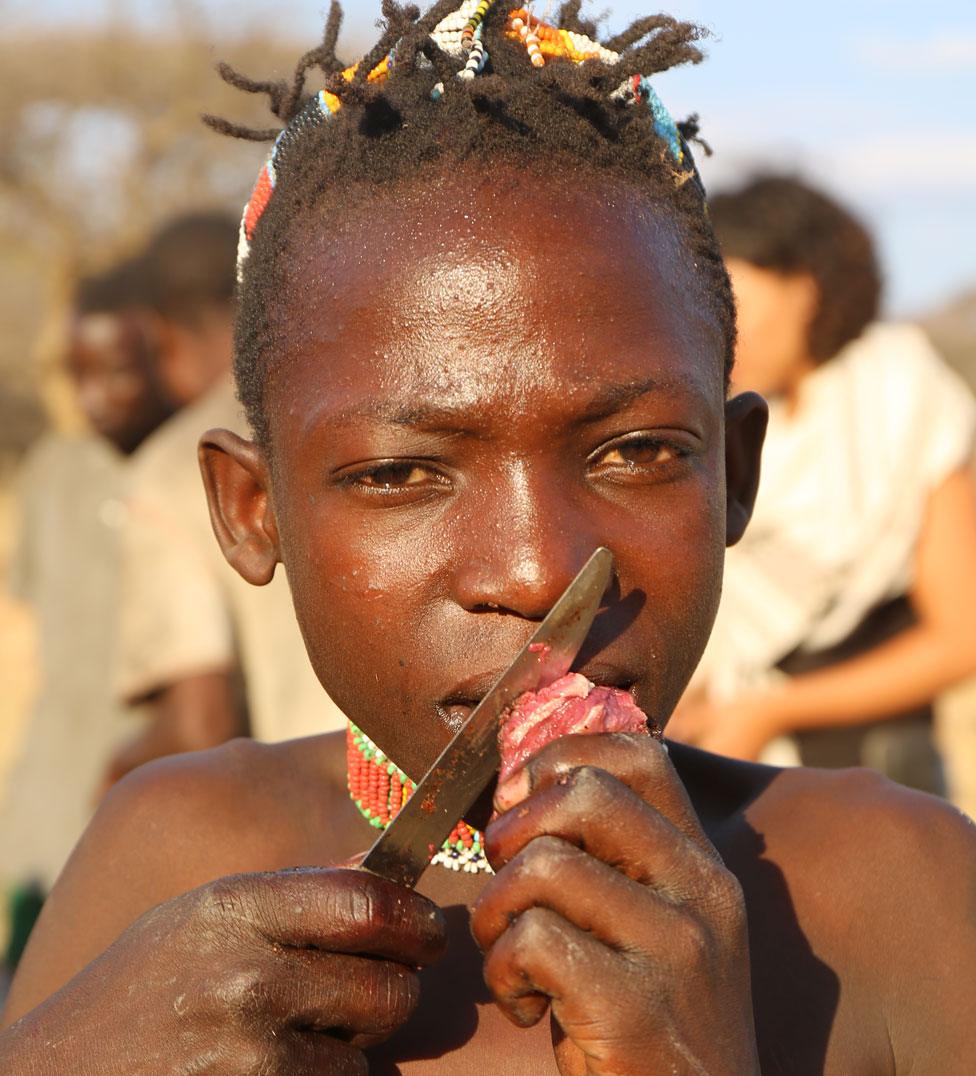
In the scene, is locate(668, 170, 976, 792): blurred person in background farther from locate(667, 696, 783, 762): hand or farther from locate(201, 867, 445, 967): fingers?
locate(201, 867, 445, 967): fingers

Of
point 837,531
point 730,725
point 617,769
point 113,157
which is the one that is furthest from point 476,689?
point 113,157

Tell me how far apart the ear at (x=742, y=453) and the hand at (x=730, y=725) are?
1.80 meters

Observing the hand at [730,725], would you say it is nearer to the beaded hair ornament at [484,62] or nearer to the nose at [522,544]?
the beaded hair ornament at [484,62]

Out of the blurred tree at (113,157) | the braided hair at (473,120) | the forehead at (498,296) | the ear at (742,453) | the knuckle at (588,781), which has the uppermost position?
the braided hair at (473,120)

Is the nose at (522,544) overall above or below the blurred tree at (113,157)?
above

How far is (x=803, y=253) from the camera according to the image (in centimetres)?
506

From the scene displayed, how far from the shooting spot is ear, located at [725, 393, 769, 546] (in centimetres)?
233

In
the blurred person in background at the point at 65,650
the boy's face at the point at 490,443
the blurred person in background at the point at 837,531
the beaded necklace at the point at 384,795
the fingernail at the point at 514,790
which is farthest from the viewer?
the blurred person in background at the point at 65,650

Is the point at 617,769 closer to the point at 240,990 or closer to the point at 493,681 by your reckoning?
the point at 493,681

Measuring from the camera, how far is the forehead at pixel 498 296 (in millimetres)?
1876

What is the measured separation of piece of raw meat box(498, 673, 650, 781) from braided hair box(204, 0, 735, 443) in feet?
2.00

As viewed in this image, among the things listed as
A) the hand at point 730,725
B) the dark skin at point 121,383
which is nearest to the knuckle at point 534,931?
the hand at point 730,725

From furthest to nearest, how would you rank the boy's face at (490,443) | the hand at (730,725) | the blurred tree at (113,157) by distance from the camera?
the blurred tree at (113,157) → the hand at (730,725) → the boy's face at (490,443)

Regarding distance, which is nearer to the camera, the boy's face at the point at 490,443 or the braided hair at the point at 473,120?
the boy's face at the point at 490,443
